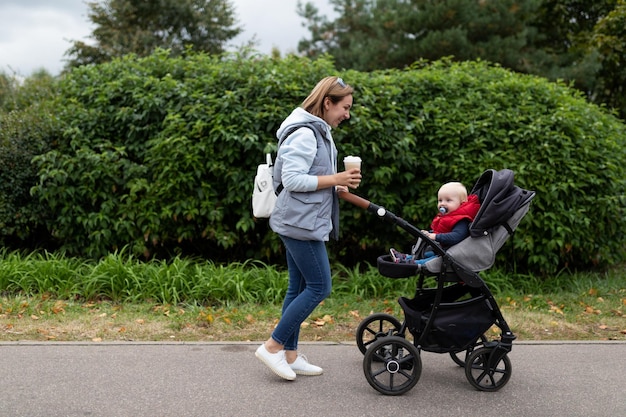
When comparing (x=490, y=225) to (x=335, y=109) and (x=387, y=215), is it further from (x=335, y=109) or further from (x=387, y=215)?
(x=335, y=109)

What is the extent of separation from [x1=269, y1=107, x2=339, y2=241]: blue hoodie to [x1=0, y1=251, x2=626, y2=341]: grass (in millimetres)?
1565

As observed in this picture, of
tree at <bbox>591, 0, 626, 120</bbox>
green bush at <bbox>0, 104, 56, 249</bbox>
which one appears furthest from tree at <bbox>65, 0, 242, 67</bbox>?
green bush at <bbox>0, 104, 56, 249</bbox>

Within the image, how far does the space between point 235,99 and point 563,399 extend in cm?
440

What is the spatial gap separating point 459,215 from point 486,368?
980 mm

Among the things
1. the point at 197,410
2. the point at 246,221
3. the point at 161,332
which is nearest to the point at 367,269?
the point at 246,221

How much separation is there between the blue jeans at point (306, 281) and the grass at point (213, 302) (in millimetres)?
1102

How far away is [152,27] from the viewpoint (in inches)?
1164

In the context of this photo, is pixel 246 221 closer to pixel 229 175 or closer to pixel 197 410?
pixel 229 175

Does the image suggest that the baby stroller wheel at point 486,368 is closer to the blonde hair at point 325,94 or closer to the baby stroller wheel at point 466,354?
the baby stroller wheel at point 466,354

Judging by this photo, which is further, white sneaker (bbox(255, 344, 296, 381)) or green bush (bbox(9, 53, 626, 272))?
green bush (bbox(9, 53, 626, 272))

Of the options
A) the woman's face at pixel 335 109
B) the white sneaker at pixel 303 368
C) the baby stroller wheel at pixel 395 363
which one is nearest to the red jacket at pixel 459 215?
the baby stroller wheel at pixel 395 363

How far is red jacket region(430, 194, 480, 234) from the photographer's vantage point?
4.16 m

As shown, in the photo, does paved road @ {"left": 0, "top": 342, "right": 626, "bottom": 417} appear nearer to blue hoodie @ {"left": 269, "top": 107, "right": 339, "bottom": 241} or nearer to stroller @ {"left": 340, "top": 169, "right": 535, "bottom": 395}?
stroller @ {"left": 340, "top": 169, "right": 535, "bottom": 395}

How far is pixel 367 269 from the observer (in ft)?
25.4
